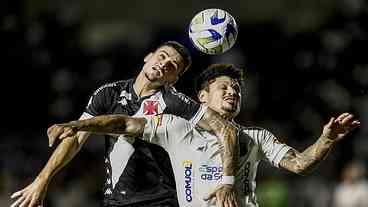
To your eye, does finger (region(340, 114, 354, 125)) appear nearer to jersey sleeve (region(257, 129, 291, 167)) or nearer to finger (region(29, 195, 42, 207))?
jersey sleeve (region(257, 129, 291, 167))

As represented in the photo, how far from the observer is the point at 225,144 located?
27.9 ft

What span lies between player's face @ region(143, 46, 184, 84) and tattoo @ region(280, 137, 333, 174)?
40.6 inches

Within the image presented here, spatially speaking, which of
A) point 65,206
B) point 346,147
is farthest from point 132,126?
point 346,147

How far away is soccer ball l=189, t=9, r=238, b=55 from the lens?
352 inches

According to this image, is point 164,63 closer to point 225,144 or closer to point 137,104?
point 137,104

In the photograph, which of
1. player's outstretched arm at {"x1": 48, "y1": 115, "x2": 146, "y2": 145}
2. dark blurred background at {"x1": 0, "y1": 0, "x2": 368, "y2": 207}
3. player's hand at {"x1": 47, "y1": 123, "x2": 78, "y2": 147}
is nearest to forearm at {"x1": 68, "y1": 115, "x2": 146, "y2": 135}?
player's outstretched arm at {"x1": 48, "y1": 115, "x2": 146, "y2": 145}

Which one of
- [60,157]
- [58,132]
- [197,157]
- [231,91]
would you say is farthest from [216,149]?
[58,132]

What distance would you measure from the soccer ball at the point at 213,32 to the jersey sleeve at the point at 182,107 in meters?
0.47

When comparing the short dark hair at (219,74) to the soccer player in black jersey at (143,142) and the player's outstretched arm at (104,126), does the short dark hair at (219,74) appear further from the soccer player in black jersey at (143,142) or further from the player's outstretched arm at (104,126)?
the player's outstretched arm at (104,126)

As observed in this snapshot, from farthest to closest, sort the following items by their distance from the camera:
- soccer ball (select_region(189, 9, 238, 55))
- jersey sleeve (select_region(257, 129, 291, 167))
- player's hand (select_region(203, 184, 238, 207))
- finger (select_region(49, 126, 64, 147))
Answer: soccer ball (select_region(189, 9, 238, 55))
jersey sleeve (select_region(257, 129, 291, 167))
player's hand (select_region(203, 184, 238, 207))
finger (select_region(49, 126, 64, 147))

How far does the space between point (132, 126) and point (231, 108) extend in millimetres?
Answer: 780

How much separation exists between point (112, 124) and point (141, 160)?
0.62m

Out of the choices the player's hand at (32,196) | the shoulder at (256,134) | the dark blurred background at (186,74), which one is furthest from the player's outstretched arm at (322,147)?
the dark blurred background at (186,74)

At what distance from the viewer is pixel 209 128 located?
8.60 metres
